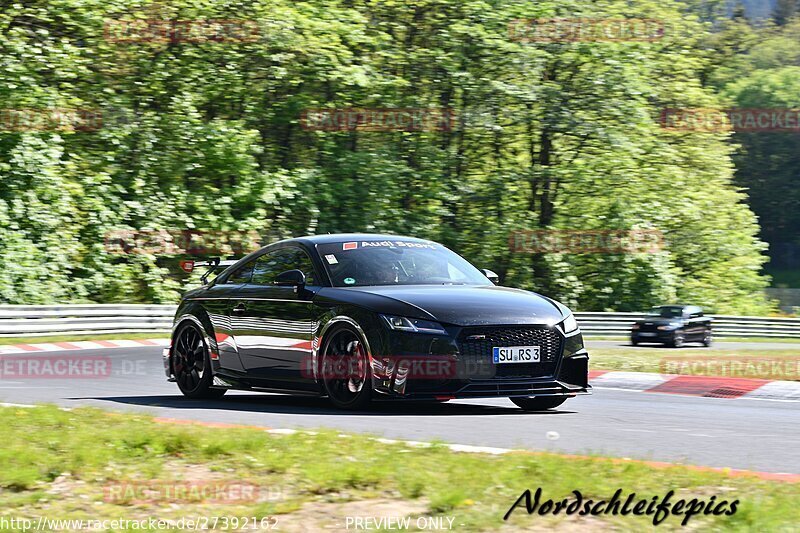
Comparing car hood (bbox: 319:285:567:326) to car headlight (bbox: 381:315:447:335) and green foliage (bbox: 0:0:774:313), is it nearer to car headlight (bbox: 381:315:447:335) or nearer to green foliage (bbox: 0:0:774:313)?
car headlight (bbox: 381:315:447:335)

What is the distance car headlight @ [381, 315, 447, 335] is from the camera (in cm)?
973

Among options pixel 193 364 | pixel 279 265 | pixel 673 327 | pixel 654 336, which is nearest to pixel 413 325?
pixel 279 265

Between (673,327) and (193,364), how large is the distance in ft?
79.3

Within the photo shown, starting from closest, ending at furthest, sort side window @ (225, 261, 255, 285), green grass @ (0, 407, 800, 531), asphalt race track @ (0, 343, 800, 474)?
green grass @ (0, 407, 800, 531)
asphalt race track @ (0, 343, 800, 474)
side window @ (225, 261, 255, 285)

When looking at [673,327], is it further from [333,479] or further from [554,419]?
[333,479]

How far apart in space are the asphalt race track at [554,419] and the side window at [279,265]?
1114 millimetres

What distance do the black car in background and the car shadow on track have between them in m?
23.1

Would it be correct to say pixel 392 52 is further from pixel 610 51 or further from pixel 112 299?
pixel 112 299

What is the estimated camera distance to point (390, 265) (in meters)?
11.0

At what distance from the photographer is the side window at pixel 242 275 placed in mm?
11680

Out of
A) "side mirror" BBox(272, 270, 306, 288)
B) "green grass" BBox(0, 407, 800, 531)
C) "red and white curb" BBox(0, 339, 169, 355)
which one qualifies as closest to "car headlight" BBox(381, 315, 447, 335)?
"side mirror" BBox(272, 270, 306, 288)

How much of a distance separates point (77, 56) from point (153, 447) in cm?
2672

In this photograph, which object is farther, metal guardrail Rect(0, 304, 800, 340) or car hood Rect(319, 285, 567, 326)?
metal guardrail Rect(0, 304, 800, 340)

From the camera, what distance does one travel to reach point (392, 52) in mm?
38562
